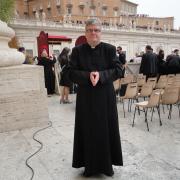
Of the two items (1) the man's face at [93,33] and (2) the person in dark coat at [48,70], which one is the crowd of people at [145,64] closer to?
(2) the person in dark coat at [48,70]

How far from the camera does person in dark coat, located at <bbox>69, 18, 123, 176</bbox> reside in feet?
12.0

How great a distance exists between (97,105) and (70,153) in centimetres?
132

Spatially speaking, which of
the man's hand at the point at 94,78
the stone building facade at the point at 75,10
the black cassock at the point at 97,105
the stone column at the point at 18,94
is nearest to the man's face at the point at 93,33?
the black cassock at the point at 97,105

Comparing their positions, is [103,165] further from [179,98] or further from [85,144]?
[179,98]

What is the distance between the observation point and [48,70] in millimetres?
11523

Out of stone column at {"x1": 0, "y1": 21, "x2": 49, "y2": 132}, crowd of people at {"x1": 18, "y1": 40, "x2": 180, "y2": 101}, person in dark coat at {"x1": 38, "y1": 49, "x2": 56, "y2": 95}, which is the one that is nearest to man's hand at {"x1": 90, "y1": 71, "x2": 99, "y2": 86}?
stone column at {"x1": 0, "y1": 21, "x2": 49, "y2": 132}

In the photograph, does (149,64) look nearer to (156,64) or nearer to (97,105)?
(156,64)

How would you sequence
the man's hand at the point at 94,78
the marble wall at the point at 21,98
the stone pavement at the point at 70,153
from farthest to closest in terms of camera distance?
the marble wall at the point at 21,98 → the stone pavement at the point at 70,153 → the man's hand at the point at 94,78

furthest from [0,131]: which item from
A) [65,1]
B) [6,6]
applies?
[65,1]

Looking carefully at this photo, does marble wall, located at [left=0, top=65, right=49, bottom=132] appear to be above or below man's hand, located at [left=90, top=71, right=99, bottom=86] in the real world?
below

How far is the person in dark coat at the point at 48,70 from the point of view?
11.4m

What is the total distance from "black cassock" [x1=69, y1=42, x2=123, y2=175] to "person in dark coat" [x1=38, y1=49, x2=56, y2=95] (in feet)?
25.6

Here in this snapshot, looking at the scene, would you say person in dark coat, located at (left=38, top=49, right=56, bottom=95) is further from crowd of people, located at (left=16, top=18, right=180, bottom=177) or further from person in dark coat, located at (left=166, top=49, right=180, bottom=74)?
crowd of people, located at (left=16, top=18, right=180, bottom=177)

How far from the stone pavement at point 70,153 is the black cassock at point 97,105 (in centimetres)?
31
